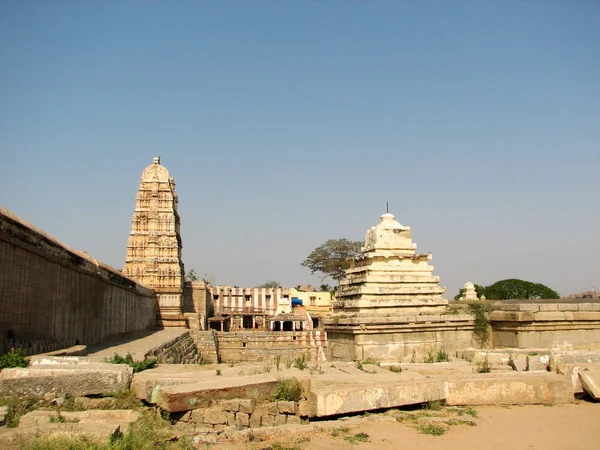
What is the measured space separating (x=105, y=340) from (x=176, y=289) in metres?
15.7

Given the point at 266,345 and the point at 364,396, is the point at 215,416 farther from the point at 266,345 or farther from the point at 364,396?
the point at 266,345

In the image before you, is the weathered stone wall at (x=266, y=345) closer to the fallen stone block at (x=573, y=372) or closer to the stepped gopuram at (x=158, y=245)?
the stepped gopuram at (x=158, y=245)

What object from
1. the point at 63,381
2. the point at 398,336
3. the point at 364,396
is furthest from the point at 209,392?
the point at 398,336

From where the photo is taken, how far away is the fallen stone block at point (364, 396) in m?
5.53

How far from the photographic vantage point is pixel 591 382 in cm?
670

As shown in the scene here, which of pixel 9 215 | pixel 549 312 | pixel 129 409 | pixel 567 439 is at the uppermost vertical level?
pixel 9 215

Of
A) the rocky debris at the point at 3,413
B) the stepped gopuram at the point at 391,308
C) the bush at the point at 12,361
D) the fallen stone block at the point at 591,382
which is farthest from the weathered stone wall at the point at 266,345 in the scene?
the rocky debris at the point at 3,413

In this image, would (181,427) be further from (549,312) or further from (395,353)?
(549,312)

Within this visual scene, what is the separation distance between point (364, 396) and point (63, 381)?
308 cm

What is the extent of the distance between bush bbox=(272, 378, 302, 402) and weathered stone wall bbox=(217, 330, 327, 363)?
61.4 feet

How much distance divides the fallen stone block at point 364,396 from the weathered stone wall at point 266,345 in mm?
18414

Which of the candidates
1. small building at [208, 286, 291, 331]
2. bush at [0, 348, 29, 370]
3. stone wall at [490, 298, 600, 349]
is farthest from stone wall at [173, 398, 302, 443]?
small building at [208, 286, 291, 331]

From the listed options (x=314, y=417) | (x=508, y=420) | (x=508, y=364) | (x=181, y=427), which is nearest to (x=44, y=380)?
(x=181, y=427)

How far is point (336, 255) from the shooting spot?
56.0 meters
